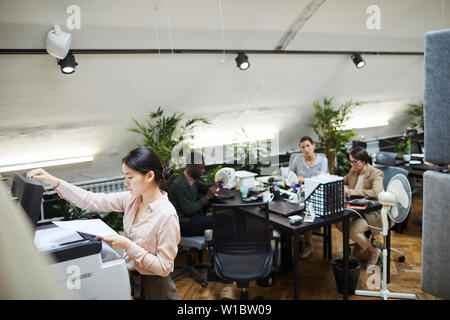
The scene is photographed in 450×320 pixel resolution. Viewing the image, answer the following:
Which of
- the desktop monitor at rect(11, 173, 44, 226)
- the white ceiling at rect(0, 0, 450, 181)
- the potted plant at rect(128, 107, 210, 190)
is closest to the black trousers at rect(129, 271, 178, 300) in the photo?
the desktop monitor at rect(11, 173, 44, 226)

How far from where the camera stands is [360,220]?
4438 millimetres

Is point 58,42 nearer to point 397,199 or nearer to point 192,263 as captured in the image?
point 192,263

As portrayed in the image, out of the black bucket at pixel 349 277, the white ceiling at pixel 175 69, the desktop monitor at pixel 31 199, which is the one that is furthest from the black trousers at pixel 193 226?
the desktop monitor at pixel 31 199

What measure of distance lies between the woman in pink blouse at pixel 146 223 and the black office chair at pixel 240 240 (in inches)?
50.5

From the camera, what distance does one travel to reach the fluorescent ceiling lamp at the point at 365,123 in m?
7.65

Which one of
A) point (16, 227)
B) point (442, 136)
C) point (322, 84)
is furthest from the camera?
point (322, 84)

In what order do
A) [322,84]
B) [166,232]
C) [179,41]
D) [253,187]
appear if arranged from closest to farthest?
[166,232], [179,41], [253,187], [322,84]

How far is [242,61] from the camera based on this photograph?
15.8 feet

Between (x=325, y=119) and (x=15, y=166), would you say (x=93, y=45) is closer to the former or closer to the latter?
(x=15, y=166)

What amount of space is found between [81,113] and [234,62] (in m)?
2.05

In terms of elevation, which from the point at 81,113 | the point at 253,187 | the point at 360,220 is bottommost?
the point at 360,220
